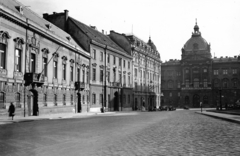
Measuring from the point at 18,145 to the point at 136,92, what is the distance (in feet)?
197

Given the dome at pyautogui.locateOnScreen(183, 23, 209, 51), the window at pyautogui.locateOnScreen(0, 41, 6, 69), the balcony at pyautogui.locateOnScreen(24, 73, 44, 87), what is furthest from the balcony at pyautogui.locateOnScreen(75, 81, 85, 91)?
the dome at pyautogui.locateOnScreen(183, 23, 209, 51)

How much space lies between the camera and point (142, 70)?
74.1 m

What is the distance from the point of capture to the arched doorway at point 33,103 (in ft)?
104

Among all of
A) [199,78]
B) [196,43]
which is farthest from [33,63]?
[196,43]

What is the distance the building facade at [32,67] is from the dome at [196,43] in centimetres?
7383

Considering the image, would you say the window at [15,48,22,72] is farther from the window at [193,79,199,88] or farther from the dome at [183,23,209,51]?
the dome at [183,23,209,51]

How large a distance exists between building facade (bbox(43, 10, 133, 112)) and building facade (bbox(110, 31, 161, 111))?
406 cm

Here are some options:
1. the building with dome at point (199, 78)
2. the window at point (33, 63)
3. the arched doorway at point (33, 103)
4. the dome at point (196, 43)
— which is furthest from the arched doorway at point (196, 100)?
the window at point (33, 63)

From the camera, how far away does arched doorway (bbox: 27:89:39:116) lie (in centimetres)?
3162

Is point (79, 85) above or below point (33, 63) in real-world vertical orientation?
below

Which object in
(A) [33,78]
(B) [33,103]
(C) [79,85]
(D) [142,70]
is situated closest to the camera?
(A) [33,78]

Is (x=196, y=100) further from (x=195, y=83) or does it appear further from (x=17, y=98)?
(x=17, y=98)

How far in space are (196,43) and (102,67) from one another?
64.5m

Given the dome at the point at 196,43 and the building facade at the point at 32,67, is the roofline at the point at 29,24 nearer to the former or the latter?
the building facade at the point at 32,67
